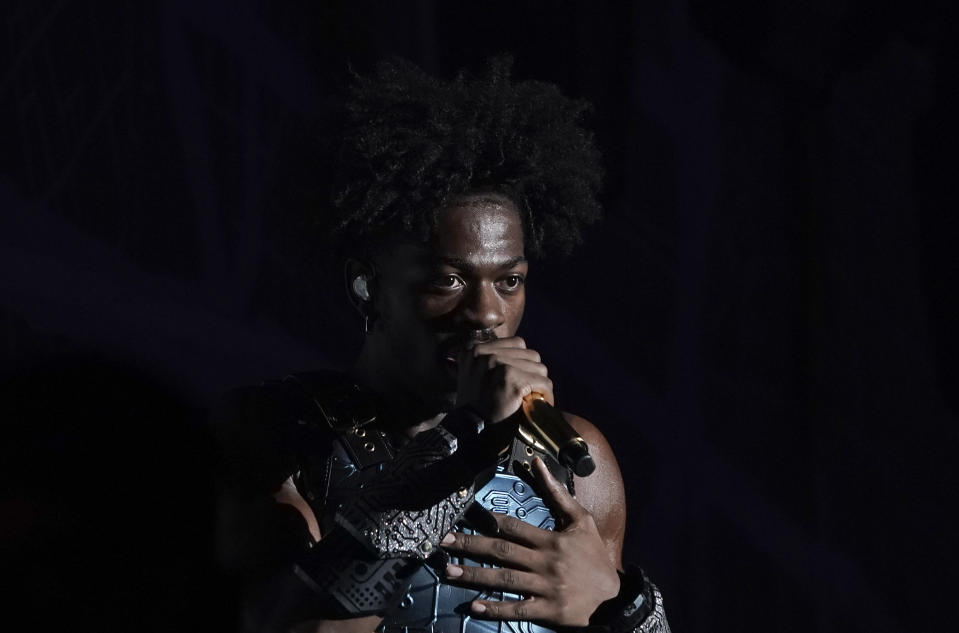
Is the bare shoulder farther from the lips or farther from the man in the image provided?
the lips

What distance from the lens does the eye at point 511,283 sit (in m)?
2.26

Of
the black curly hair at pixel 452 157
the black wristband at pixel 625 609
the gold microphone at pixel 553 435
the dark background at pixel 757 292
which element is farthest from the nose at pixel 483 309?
the dark background at pixel 757 292

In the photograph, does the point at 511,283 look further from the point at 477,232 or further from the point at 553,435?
the point at 553,435

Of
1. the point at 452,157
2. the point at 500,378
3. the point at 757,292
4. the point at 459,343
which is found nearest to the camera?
the point at 500,378

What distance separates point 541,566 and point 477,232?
0.60 m

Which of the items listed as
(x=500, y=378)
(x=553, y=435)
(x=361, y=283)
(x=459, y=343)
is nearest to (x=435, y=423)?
(x=459, y=343)

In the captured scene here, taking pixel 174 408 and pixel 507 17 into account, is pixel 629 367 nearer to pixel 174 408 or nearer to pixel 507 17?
pixel 507 17

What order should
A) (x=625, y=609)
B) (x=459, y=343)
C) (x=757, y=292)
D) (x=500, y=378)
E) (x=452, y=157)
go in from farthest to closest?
(x=757, y=292) → (x=452, y=157) → (x=459, y=343) → (x=625, y=609) → (x=500, y=378)

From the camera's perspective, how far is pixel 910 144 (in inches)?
128

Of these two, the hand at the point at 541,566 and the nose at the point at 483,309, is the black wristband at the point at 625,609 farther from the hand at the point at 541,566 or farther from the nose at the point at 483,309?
the nose at the point at 483,309

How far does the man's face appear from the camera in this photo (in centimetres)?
221

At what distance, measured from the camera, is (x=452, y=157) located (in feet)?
7.63

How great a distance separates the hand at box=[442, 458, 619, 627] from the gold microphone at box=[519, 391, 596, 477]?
0.37ft

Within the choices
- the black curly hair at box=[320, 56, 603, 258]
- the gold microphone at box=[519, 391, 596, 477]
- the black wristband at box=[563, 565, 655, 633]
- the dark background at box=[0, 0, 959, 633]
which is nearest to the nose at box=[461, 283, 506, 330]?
the black curly hair at box=[320, 56, 603, 258]
